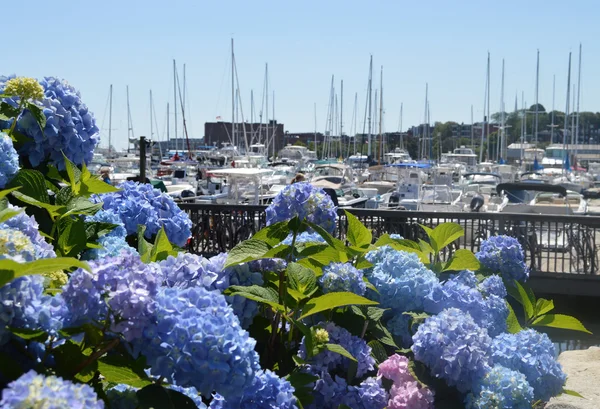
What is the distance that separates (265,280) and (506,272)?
1.32 meters

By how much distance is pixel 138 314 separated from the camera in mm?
1562

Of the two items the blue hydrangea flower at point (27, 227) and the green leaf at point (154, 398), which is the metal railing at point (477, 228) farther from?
the green leaf at point (154, 398)

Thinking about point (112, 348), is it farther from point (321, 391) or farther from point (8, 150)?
point (8, 150)

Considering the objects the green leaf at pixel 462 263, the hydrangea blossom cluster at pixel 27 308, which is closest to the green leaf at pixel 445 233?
the green leaf at pixel 462 263

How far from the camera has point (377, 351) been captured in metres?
2.51

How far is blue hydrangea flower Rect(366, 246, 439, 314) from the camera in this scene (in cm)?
263

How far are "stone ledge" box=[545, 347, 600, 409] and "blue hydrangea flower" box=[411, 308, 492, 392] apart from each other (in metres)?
4.76

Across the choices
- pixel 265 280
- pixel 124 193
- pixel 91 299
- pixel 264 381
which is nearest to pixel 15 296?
pixel 91 299

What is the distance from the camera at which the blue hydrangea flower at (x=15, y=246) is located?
5.28 ft

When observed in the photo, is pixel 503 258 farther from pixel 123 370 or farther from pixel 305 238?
pixel 123 370

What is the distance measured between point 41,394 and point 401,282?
1.61 metres

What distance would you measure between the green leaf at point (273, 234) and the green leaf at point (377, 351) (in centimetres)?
45

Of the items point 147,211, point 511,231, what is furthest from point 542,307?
Answer: point 511,231

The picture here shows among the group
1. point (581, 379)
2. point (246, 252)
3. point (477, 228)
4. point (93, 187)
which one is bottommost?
point (581, 379)
